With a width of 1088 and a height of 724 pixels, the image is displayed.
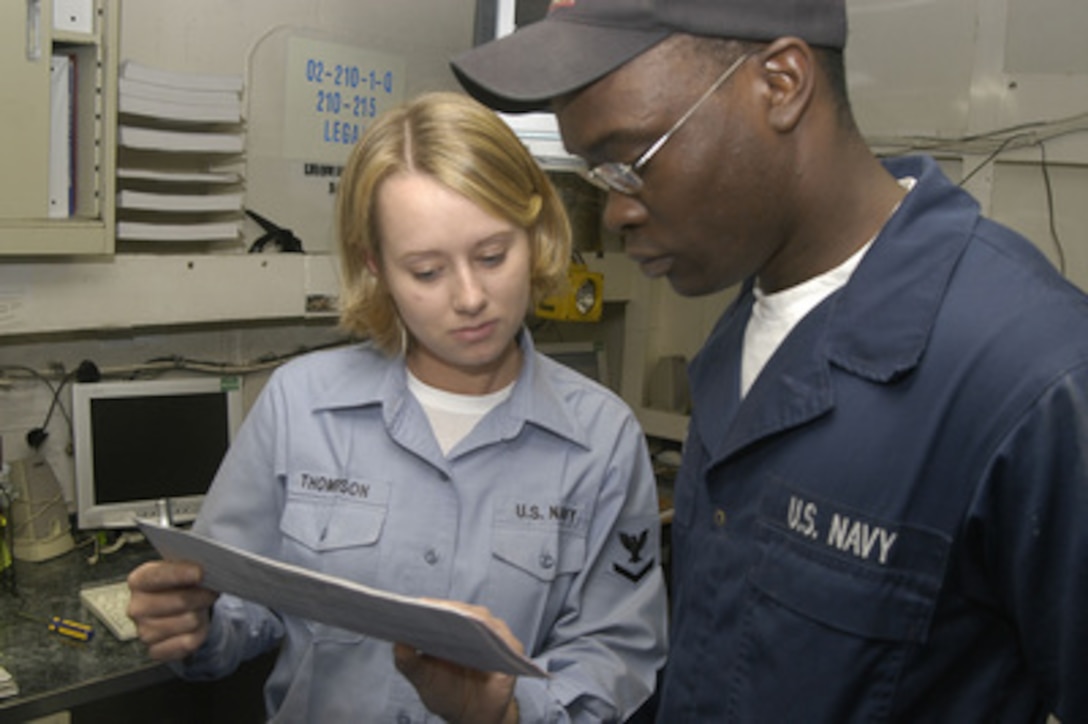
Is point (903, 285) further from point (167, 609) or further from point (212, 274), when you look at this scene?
point (212, 274)

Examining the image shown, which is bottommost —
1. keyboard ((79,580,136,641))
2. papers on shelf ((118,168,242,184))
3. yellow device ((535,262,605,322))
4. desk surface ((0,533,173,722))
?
desk surface ((0,533,173,722))

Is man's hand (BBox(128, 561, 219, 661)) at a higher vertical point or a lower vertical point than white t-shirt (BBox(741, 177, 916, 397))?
lower

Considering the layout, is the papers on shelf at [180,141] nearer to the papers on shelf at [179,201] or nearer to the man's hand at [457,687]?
the papers on shelf at [179,201]

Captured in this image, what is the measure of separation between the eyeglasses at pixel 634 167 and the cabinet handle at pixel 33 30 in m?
1.38

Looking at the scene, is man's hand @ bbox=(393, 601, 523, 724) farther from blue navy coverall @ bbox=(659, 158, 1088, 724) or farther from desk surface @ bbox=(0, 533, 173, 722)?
desk surface @ bbox=(0, 533, 173, 722)

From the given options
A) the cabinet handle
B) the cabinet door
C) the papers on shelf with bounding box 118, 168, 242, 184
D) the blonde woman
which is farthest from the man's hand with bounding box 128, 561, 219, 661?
the papers on shelf with bounding box 118, 168, 242, 184

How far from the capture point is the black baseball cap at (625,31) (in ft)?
2.95

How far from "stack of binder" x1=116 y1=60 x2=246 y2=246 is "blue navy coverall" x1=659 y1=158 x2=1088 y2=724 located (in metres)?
1.69

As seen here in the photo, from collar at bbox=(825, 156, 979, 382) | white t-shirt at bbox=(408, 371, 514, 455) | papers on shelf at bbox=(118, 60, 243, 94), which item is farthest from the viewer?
papers on shelf at bbox=(118, 60, 243, 94)

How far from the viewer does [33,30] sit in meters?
1.87

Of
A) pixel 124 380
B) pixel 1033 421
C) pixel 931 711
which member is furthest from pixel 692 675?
pixel 124 380

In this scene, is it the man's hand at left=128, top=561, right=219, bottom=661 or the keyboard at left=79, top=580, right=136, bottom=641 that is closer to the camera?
the man's hand at left=128, top=561, right=219, bottom=661

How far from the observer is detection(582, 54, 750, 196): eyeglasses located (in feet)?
2.99

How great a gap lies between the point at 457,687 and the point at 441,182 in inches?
23.9
